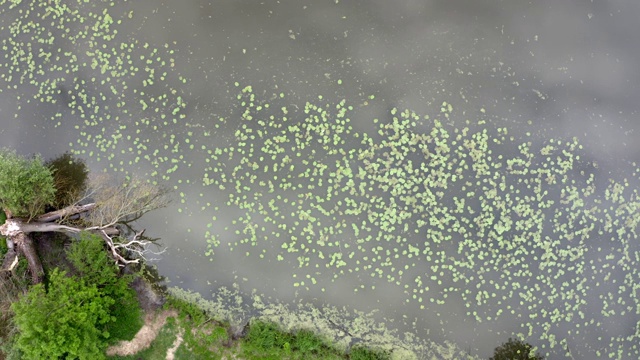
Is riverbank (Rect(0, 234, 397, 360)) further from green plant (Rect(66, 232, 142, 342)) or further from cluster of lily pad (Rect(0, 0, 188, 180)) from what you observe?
cluster of lily pad (Rect(0, 0, 188, 180))

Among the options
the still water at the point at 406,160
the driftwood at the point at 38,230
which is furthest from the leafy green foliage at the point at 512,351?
the driftwood at the point at 38,230

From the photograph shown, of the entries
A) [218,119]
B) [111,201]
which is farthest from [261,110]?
[111,201]

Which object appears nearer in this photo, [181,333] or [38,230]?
[38,230]

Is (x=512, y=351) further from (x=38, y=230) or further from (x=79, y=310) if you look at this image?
(x=38, y=230)

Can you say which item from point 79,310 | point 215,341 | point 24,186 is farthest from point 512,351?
point 24,186

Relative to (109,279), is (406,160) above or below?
above
